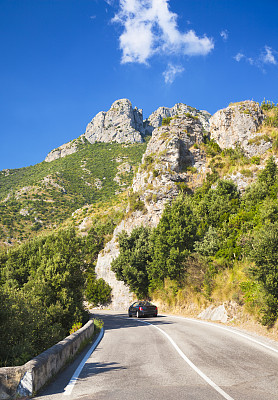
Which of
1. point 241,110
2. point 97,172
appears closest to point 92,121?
point 97,172

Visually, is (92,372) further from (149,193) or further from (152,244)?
(149,193)

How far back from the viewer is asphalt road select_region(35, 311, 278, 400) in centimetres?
514

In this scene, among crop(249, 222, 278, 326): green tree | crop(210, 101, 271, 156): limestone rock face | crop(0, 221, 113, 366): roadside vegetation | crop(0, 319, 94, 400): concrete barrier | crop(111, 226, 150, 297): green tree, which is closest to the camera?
crop(0, 319, 94, 400): concrete barrier

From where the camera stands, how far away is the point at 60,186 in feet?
320

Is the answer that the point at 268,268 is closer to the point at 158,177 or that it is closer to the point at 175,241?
the point at 175,241

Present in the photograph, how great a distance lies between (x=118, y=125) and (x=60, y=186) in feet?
225

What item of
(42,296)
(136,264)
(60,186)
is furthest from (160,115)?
(42,296)

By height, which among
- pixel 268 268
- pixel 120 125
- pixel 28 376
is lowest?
pixel 28 376

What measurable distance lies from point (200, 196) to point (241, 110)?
21624 mm

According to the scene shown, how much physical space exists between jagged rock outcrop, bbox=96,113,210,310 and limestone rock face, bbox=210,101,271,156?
414cm

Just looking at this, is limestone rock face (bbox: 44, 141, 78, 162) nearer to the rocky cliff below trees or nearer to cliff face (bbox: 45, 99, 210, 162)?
cliff face (bbox: 45, 99, 210, 162)

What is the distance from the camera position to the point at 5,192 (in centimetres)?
10325

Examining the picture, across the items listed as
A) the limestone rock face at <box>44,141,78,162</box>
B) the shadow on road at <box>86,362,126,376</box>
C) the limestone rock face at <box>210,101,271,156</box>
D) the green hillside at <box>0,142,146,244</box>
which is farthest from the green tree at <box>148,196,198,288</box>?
the limestone rock face at <box>44,141,78,162</box>

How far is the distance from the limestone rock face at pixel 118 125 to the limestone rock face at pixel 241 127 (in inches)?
3370
